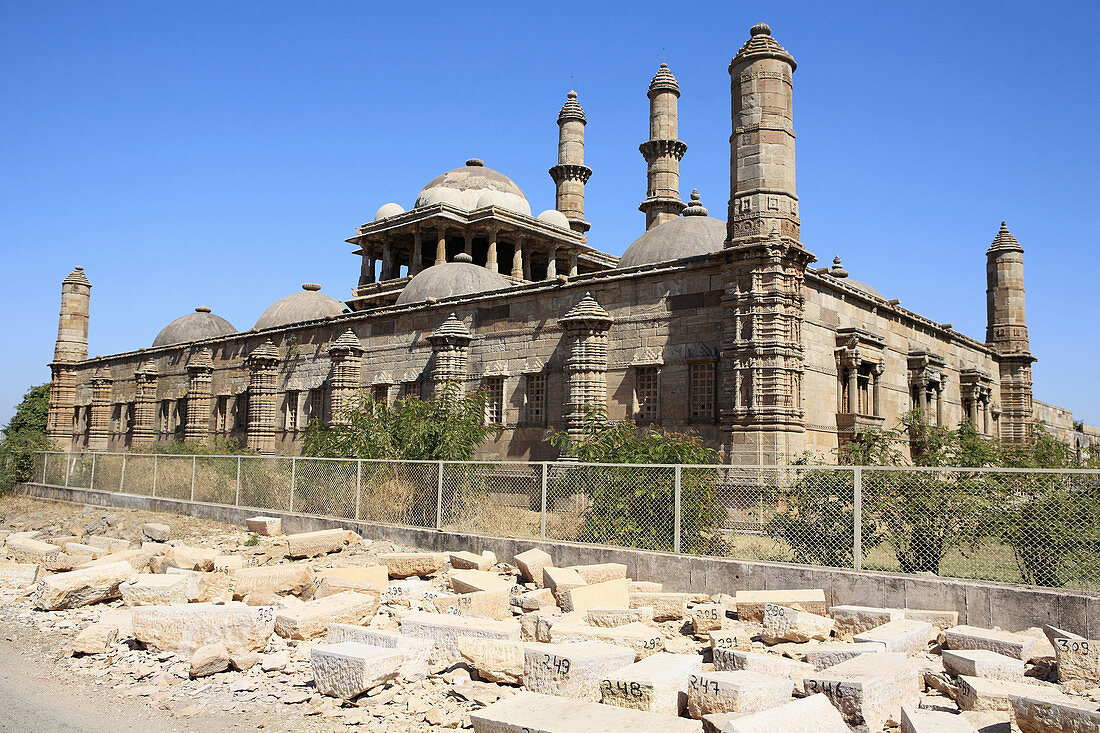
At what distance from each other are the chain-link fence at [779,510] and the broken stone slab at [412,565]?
1.45 meters

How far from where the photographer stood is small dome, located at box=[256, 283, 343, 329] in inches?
1298

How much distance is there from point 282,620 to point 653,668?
3.80 meters

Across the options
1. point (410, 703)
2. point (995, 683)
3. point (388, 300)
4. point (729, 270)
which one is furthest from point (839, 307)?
point (388, 300)

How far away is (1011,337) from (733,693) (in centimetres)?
2577

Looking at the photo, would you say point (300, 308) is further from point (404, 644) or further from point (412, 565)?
point (404, 644)

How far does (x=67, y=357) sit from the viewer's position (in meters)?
36.8

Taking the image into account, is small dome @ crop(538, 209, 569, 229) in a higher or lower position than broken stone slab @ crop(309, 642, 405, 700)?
higher

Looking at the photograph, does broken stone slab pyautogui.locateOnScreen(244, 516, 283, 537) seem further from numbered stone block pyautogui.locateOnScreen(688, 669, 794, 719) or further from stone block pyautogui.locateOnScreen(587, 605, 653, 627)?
numbered stone block pyautogui.locateOnScreen(688, 669, 794, 719)

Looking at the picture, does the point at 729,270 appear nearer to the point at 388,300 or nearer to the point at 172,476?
the point at 172,476

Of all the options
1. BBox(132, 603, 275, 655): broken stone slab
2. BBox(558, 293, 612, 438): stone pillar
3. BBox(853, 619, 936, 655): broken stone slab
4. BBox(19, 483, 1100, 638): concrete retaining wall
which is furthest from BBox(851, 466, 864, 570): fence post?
BBox(558, 293, 612, 438): stone pillar

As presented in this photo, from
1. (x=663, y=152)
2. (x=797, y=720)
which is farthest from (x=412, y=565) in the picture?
(x=663, y=152)

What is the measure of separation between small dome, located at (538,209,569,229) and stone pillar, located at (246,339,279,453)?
38.2 feet

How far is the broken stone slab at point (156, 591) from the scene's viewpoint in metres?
9.13

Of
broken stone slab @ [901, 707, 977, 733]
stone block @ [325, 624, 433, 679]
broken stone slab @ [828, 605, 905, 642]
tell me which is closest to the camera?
broken stone slab @ [901, 707, 977, 733]
